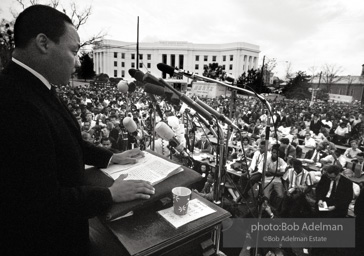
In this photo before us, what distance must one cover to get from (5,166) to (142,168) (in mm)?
819

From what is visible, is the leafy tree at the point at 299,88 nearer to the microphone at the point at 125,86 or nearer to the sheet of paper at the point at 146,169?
the microphone at the point at 125,86

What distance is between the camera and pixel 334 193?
17.1ft

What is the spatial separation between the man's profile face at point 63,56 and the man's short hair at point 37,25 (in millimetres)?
30

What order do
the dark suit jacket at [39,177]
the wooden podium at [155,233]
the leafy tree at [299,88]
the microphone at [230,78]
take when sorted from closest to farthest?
the dark suit jacket at [39,177] < the wooden podium at [155,233] < the microphone at [230,78] < the leafy tree at [299,88]

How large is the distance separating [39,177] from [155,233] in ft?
2.19

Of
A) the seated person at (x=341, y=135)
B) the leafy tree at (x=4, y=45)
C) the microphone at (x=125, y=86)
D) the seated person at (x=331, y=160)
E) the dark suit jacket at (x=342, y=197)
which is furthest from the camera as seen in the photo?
the leafy tree at (x=4, y=45)

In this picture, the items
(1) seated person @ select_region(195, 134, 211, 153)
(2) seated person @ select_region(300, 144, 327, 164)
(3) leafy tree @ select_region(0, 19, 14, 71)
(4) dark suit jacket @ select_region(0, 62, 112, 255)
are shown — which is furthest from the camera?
(3) leafy tree @ select_region(0, 19, 14, 71)

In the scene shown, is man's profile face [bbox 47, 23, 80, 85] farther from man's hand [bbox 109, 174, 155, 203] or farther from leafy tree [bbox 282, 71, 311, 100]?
leafy tree [bbox 282, 71, 311, 100]

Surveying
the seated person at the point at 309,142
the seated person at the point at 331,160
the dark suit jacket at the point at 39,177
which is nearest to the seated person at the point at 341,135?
the seated person at the point at 309,142

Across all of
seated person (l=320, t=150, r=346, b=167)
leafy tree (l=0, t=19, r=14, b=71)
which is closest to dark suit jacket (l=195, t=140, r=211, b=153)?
seated person (l=320, t=150, r=346, b=167)

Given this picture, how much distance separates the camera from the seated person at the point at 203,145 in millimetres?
8749

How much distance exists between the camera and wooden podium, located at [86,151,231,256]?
1175 millimetres

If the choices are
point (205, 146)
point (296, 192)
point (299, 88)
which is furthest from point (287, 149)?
point (299, 88)

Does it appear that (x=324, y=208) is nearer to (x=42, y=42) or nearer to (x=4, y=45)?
(x=42, y=42)
